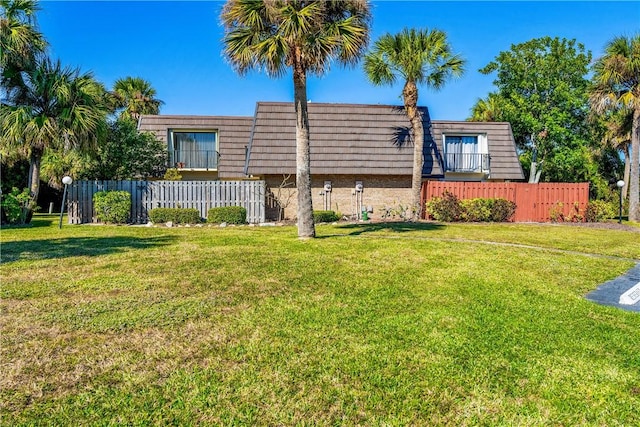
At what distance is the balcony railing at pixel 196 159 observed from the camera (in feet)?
75.4

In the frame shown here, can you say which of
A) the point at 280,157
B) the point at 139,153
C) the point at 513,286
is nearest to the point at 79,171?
the point at 139,153

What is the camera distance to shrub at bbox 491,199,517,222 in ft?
60.7

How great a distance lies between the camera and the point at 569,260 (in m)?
8.51

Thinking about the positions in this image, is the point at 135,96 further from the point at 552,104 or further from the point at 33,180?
the point at 552,104

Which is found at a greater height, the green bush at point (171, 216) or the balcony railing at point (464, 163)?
the balcony railing at point (464, 163)

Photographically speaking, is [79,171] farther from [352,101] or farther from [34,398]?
[34,398]

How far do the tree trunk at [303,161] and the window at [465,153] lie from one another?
14.4m

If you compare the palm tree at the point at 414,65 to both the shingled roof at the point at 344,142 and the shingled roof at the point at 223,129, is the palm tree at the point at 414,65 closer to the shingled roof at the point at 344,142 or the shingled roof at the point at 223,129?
the shingled roof at the point at 344,142

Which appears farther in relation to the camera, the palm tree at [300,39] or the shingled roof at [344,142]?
the shingled roof at [344,142]

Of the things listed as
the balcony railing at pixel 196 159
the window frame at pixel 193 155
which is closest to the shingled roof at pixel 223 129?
the window frame at pixel 193 155

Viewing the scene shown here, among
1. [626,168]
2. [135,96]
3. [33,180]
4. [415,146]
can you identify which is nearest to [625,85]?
[626,168]

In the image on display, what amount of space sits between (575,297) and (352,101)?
1760cm

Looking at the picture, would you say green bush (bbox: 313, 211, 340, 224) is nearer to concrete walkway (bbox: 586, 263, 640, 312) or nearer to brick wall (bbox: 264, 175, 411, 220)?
brick wall (bbox: 264, 175, 411, 220)

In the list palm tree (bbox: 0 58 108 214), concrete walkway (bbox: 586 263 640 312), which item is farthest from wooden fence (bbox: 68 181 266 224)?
concrete walkway (bbox: 586 263 640 312)
